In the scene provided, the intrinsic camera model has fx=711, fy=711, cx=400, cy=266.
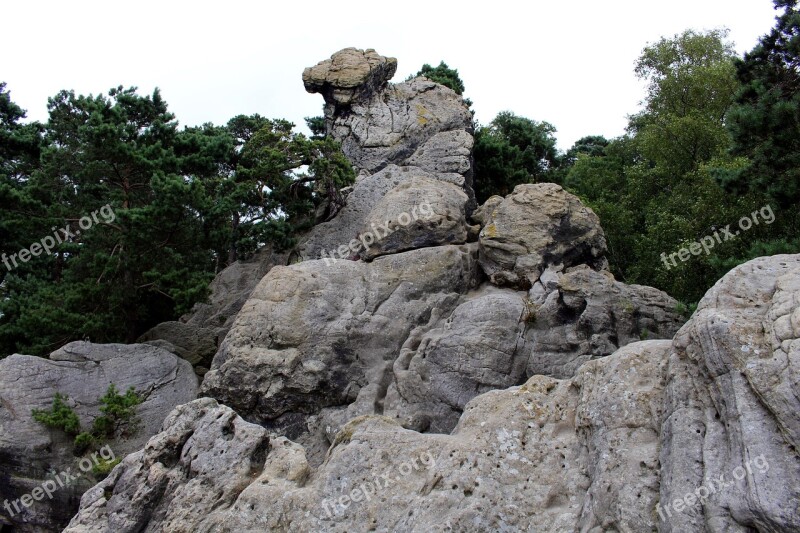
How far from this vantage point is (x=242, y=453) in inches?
477

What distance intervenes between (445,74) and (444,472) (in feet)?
83.8

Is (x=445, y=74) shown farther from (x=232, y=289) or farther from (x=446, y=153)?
(x=232, y=289)

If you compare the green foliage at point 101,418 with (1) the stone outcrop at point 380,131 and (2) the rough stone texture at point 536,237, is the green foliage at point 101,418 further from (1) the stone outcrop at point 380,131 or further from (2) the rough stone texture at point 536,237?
(2) the rough stone texture at point 536,237

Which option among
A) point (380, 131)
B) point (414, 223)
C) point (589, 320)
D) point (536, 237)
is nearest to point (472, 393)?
point (589, 320)

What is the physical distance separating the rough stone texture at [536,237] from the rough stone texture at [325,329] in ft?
3.22

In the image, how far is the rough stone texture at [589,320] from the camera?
50.4 feet

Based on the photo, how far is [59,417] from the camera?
17094 millimetres

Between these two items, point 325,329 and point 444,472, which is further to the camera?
point 325,329

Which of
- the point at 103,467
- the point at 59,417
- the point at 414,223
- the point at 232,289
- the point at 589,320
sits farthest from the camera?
the point at 232,289

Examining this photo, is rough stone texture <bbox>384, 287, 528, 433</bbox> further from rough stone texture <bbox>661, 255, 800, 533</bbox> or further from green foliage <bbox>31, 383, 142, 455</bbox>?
green foliage <bbox>31, 383, 142, 455</bbox>

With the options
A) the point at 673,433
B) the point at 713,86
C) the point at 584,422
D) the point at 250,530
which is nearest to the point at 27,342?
the point at 250,530

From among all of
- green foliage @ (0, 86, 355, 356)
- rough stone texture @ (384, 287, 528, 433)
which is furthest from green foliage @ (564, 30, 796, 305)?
green foliage @ (0, 86, 355, 356)

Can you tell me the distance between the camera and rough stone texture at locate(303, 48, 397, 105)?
27156mm

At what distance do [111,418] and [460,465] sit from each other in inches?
426
